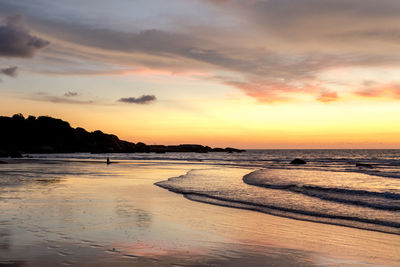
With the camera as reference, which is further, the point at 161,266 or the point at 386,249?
the point at 386,249

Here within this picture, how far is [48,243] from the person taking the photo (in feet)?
28.4

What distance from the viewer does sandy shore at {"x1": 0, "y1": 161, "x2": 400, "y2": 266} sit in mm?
7773

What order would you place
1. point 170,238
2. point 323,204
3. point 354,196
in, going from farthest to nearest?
point 354,196
point 323,204
point 170,238

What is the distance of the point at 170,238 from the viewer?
32.2 ft

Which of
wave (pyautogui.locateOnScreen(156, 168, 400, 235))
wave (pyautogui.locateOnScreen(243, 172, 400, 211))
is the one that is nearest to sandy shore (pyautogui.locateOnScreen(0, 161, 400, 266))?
wave (pyautogui.locateOnScreen(156, 168, 400, 235))

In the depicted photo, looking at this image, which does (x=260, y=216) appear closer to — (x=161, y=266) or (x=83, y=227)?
(x=83, y=227)

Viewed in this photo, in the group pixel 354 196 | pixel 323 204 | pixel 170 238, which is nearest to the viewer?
pixel 170 238

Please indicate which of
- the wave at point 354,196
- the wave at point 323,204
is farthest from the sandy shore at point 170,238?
the wave at point 354,196

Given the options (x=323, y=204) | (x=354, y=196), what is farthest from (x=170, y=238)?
(x=354, y=196)

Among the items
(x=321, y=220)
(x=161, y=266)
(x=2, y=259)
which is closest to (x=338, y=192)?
(x=321, y=220)

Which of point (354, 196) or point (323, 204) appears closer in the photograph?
point (323, 204)

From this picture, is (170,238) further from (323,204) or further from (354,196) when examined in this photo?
(354,196)

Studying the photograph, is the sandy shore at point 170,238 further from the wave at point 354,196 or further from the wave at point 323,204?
the wave at point 354,196

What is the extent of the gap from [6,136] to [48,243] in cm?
20334
